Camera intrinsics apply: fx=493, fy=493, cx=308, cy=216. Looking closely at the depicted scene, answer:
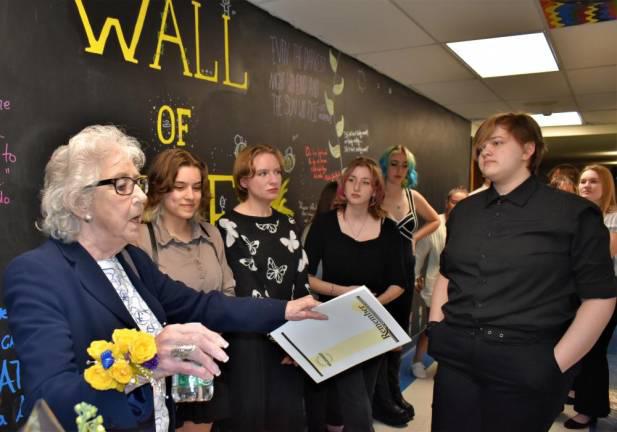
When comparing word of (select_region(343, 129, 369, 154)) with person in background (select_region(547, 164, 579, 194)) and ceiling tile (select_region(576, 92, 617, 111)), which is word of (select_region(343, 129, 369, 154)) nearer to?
person in background (select_region(547, 164, 579, 194))

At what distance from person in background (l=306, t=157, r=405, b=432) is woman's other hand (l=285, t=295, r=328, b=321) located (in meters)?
0.83

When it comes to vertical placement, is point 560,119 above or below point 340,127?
above

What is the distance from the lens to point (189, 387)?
4.09ft

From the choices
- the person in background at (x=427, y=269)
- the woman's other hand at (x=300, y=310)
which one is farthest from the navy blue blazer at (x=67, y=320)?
the person in background at (x=427, y=269)

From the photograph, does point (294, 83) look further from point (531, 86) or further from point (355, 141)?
point (531, 86)

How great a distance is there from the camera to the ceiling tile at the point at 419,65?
3.82 m

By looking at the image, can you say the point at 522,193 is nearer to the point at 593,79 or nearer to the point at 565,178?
the point at 565,178

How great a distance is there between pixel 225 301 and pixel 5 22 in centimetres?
115

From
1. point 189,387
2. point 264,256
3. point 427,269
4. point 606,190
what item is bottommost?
point 427,269

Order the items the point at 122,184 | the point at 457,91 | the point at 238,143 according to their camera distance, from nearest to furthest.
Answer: the point at 122,184
the point at 238,143
the point at 457,91

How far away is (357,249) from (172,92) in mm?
1168

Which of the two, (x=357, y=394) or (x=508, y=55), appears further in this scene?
(x=508, y=55)

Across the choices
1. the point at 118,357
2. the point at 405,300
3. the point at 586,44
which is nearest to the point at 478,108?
the point at 586,44

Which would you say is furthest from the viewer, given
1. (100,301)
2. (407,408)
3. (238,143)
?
(407,408)
